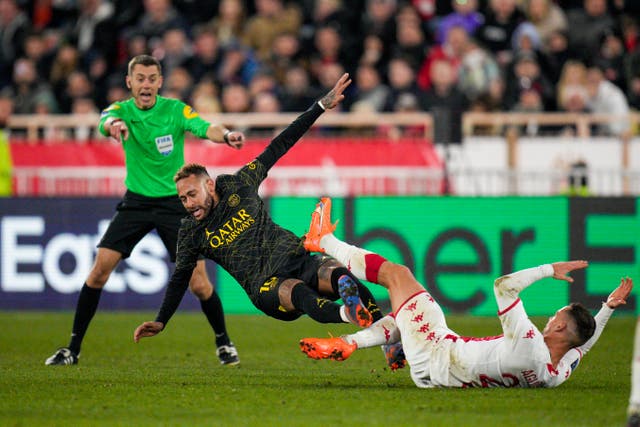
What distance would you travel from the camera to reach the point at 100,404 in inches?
310

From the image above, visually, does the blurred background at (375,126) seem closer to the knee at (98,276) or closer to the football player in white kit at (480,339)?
the knee at (98,276)

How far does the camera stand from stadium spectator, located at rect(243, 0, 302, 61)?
19969mm

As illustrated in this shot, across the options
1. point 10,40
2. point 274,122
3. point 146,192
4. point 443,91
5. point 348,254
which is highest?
point 10,40

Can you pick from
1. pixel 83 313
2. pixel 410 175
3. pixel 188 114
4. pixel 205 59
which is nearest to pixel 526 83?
pixel 410 175

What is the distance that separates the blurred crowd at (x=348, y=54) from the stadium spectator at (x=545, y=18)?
0.8 inches

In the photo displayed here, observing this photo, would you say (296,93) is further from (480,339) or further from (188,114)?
(480,339)

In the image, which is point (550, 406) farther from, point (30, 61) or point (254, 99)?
point (30, 61)

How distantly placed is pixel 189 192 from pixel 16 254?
23.9 feet

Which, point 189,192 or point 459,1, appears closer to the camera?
point 189,192

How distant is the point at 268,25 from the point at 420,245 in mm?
6093

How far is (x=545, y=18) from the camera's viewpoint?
19.4 meters

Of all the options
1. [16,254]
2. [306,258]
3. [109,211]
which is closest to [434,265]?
[109,211]

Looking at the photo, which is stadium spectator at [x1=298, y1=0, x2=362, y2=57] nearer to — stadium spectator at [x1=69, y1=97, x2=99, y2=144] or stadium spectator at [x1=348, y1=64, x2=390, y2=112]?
stadium spectator at [x1=348, y1=64, x2=390, y2=112]

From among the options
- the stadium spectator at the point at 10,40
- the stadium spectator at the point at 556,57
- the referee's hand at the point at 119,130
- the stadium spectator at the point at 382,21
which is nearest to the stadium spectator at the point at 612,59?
the stadium spectator at the point at 556,57
